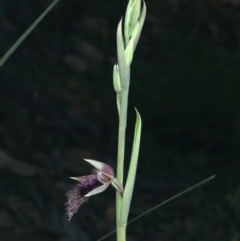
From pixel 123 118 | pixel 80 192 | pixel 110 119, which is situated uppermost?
pixel 123 118

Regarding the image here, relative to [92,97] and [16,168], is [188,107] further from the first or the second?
[16,168]

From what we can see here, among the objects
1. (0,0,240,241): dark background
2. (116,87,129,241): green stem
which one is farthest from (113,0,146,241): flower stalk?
(0,0,240,241): dark background

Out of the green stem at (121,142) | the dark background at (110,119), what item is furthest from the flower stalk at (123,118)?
the dark background at (110,119)

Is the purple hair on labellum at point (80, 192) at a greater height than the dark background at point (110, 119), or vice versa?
the purple hair on labellum at point (80, 192)

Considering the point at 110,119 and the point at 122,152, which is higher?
the point at 122,152

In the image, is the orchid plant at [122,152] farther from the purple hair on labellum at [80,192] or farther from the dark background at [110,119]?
the dark background at [110,119]

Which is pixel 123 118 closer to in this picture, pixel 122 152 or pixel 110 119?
pixel 122 152

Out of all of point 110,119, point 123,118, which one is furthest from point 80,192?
point 110,119

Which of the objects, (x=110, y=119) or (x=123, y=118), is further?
(x=110, y=119)

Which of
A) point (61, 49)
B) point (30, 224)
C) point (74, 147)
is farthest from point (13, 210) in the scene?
point (61, 49)
